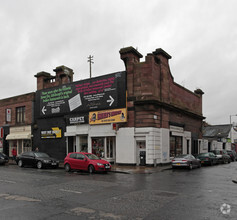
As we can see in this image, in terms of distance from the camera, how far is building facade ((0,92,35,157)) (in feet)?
99.9

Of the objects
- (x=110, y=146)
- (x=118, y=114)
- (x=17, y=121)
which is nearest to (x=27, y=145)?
(x=17, y=121)

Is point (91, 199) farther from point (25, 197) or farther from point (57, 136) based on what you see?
point (57, 136)

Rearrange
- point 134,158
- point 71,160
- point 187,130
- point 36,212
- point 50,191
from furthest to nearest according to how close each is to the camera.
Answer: point 187,130 < point 134,158 < point 71,160 < point 50,191 < point 36,212

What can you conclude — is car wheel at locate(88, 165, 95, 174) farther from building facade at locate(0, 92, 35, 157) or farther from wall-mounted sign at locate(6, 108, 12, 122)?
wall-mounted sign at locate(6, 108, 12, 122)

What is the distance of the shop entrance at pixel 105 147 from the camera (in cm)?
2369

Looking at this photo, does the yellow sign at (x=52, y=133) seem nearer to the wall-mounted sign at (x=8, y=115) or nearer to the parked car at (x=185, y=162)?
the wall-mounted sign at (x=8, y=115)

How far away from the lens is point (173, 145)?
84.0 ft

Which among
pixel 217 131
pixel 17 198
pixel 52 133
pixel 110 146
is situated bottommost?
pixel 17 198

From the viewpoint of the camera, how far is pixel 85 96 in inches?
998

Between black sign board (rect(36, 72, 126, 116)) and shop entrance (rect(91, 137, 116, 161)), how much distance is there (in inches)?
114

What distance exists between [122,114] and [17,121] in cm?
1602

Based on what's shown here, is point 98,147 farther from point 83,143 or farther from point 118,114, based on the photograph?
point 118,114

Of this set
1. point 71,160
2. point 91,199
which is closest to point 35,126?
point 71,160

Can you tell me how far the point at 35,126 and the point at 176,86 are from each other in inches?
634
